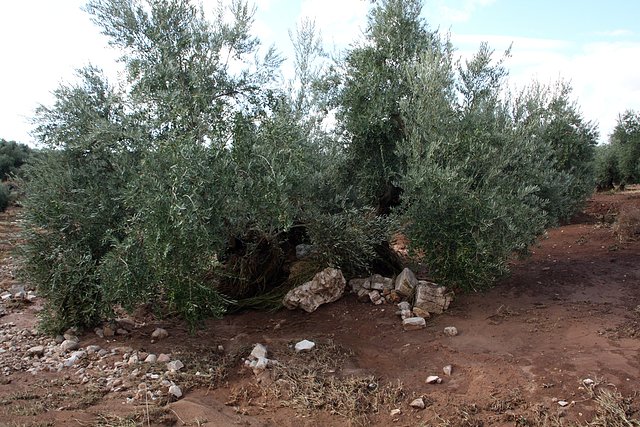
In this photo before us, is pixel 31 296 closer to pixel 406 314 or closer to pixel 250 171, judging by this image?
pixel 250 171

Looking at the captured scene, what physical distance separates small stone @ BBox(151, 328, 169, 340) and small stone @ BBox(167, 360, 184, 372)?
2.95 ft

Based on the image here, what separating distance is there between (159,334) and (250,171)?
248 centimetres

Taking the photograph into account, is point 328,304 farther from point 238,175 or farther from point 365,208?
point 238,175

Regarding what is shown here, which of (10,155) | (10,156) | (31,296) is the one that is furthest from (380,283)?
(10,155)

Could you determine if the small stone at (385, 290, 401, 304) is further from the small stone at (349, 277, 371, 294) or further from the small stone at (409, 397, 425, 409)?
the small stone at (409, 397, 425, 409)

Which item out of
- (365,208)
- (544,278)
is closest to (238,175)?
(365,208)

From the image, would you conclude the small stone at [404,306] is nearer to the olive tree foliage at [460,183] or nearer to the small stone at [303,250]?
the olive tree foliage at [460,183]

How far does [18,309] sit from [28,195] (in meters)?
2.43

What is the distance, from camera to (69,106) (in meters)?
6.27

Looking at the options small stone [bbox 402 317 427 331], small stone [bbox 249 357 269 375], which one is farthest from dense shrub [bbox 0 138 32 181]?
small stone [bbox 402 317 427 331]

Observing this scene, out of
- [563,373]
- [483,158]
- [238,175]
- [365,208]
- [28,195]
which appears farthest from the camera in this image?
[365,208]

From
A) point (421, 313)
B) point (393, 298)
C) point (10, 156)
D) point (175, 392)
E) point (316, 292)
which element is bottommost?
point (175, 392)

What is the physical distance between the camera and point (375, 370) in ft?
18.1

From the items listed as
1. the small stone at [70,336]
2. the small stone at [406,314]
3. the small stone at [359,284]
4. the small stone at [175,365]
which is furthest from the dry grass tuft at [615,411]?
the small stone at [70,336]
